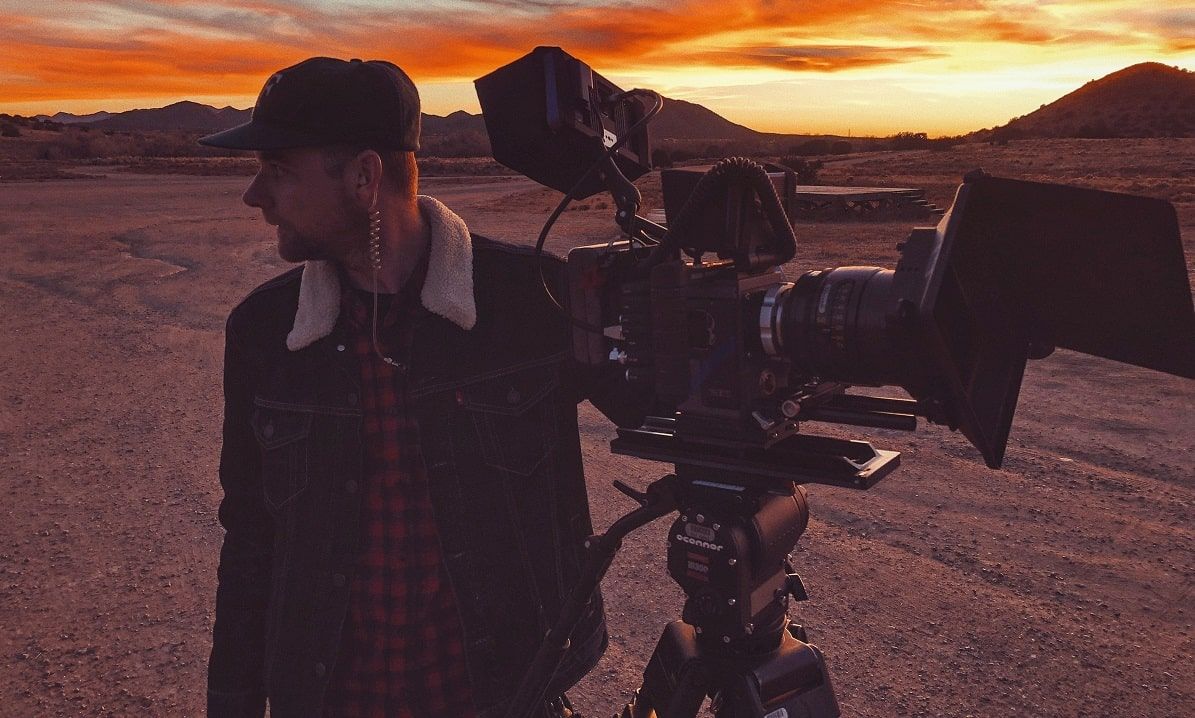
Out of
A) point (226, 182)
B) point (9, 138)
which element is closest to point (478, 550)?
→ point (226, 182)

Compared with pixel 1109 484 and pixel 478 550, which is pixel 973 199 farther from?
pixel 1109 484

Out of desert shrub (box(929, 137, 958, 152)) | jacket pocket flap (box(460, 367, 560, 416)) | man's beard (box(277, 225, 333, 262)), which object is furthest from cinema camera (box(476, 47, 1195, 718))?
desert shrub (box(929, 137, 958, 152))

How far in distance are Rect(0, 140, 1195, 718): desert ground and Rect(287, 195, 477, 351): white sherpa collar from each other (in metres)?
2.06

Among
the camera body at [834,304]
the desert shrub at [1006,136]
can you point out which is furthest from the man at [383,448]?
the desert shrub at [1006,136]

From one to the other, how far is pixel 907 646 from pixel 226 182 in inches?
1490

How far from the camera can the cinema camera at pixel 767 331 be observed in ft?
4.77

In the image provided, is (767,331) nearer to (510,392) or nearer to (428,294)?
(510,392)

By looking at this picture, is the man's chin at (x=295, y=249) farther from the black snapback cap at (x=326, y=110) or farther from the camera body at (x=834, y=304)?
the camera body at (x=834, y=304)

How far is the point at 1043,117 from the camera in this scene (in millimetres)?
106312

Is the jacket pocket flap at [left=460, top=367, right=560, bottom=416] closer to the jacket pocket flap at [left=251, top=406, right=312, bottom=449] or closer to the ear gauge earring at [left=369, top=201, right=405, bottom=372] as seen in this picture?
the ear gauge earring at [left=369, top=201, right=405, bottom=372]

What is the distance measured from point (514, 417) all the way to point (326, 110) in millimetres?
842

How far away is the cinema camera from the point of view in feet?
4.77

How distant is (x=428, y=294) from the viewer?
2076 mm

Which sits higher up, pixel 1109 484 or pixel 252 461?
pixel 252 461
